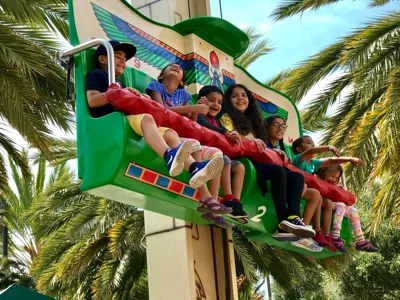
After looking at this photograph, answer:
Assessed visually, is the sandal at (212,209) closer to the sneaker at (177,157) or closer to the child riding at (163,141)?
the child riding at (163,141)

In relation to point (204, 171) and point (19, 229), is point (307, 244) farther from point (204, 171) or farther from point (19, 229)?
point (19, 229)

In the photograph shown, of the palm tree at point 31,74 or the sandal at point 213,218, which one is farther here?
the palm tree at point 31,74

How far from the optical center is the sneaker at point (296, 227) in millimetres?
5602

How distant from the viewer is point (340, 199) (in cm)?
721

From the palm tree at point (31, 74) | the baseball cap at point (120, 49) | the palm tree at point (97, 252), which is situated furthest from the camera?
the palm tree at point (97, 252)

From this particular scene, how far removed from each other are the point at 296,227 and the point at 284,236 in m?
0.29

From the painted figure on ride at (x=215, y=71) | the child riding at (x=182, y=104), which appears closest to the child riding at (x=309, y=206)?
the painted figure on ride at (x=215, y=71)

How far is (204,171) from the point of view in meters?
4.54

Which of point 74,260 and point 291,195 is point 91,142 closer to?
point 291,195

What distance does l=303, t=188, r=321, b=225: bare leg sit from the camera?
6.66 metres

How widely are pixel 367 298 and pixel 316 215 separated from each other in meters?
16.0

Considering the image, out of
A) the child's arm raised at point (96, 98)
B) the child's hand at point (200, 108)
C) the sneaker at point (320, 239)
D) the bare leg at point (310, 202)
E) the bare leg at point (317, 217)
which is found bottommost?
the sneaker at point (320, 239)

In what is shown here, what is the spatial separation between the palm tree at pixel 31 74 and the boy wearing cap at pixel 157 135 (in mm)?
3135

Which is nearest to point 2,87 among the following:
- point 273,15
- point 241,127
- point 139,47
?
point 139,47
